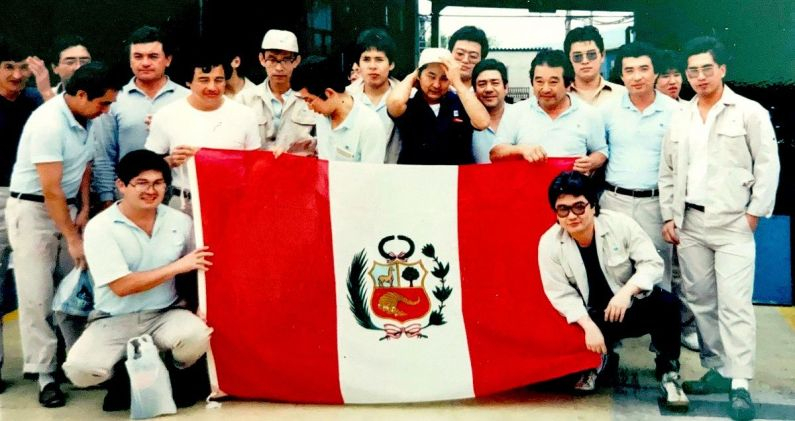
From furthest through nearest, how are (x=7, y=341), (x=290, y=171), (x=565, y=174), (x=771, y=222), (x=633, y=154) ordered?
(x=771, y=222) → (x=7, y=341) → (x=633, y=154) → (x=290, y=171) → (x=565, y=174)

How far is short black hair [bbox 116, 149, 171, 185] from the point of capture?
387 cm

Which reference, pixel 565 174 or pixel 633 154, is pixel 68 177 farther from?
pixel 633 154

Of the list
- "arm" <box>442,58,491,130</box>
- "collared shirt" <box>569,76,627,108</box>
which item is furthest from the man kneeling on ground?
"collared shirt" <box>569,76,627,108</box>

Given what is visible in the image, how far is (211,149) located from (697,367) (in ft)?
9.16

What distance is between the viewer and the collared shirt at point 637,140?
4.42 m

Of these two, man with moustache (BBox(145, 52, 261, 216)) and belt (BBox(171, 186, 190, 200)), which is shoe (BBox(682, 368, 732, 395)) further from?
belt (BBox(171, 186, 190, 200))

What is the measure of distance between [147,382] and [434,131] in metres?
1.80

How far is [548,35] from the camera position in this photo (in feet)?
18.2

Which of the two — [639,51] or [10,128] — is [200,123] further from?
[639,51]

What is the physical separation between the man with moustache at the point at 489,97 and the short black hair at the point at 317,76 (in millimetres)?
794

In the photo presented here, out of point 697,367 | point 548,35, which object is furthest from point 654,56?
point 697,367

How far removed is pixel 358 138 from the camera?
4164 millimetres

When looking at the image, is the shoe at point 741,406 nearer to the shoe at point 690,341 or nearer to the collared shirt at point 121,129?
the shoe at point 690,341

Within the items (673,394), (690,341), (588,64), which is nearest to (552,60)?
(588,64)
